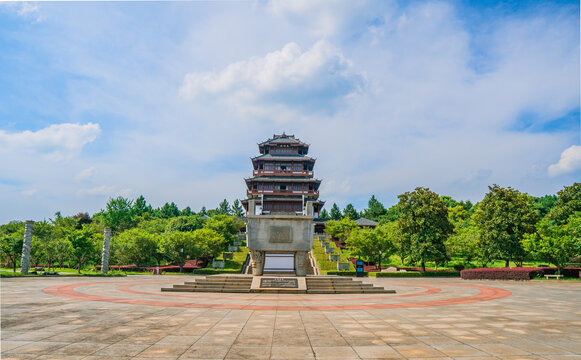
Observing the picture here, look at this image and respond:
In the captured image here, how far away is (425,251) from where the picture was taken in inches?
1437

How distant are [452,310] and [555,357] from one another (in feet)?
20.5

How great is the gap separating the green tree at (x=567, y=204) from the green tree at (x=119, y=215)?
271 feet

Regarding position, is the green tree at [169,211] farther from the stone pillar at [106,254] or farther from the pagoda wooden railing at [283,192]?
the stone pillar at [106,254]

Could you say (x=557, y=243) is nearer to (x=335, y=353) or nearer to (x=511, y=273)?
(x=511, y=273)

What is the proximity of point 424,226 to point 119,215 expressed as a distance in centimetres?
7102

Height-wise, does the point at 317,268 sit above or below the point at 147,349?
below

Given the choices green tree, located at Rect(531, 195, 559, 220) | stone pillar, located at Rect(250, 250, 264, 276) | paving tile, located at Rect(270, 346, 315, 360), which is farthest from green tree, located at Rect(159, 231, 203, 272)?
green tree, located at Rect(531, 195, 559, 220)

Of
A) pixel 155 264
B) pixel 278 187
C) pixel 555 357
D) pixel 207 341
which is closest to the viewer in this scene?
pixel 555 357

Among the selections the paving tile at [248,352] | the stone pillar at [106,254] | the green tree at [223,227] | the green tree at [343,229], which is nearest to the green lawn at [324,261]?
the green tree at [343,229]

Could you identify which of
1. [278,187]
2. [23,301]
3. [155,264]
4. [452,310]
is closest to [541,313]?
[452,310]

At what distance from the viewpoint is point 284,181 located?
65.4 meters

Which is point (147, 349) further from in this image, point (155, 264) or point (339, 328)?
point (155, 264)

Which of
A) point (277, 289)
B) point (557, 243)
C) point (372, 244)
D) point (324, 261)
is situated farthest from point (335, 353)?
point (372, 244)

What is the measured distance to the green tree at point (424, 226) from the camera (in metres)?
36.5
